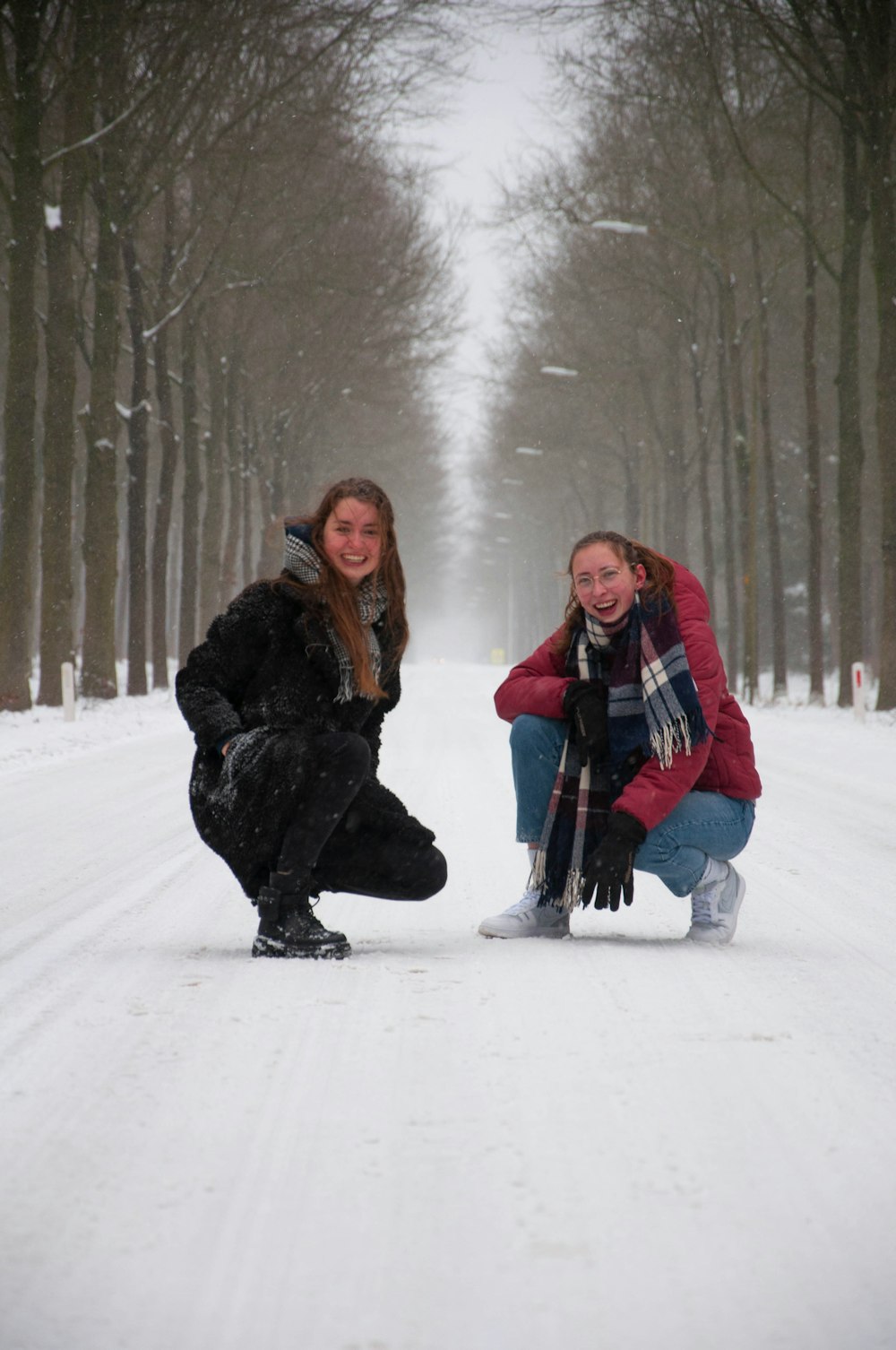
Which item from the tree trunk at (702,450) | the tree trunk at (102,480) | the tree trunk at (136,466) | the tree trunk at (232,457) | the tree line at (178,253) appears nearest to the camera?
the tree line at (178,253)

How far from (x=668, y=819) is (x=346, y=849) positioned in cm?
109

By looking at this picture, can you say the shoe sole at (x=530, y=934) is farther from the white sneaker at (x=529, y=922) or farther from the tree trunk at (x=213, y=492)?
the tree trunk at (x=213, y=492)

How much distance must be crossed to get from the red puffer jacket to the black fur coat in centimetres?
63

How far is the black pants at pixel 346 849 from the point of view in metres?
4.20

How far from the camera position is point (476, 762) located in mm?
12000

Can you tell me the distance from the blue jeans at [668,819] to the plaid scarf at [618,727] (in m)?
0.07

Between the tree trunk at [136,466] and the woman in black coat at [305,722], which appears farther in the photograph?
the tree trunk at [136,466]

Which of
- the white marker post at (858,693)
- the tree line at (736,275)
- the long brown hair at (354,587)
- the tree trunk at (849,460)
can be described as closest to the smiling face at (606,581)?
the long brown hair at (354,587)

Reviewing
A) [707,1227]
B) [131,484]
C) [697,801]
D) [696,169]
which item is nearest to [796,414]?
[696,169]

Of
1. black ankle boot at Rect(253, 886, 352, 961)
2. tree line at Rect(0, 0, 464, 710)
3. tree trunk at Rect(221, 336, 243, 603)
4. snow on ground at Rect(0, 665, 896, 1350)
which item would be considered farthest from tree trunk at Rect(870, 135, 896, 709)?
black ankle boot at Rect(253, 886, 352, 961)

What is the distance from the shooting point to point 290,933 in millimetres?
4203

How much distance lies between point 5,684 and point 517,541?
5316 cm

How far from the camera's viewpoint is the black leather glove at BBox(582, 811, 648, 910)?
422 cm

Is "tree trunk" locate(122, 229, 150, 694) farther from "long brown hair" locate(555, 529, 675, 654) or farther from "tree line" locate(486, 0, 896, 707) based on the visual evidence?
"long brown hair" locate(555, 529, 675, 654)
